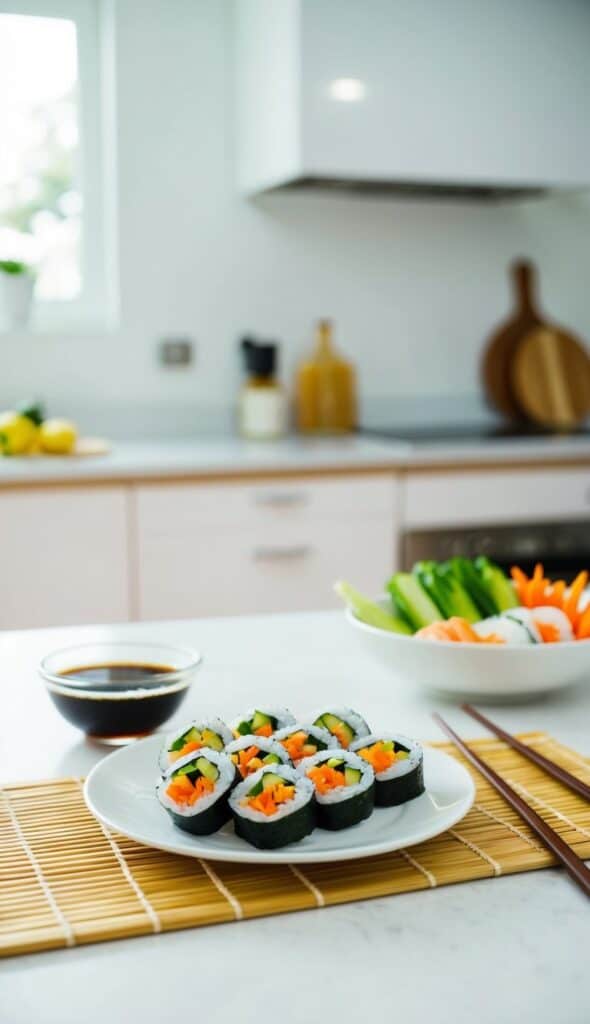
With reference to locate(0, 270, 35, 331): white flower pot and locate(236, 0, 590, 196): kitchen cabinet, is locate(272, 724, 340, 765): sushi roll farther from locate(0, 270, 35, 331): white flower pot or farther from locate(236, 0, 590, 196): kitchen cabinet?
locate(0, 270, 35, 331): white flower pot

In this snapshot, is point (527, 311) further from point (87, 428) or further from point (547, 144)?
point (87, 428)

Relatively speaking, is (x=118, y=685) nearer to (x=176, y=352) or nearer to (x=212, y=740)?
(x=212, y=740)

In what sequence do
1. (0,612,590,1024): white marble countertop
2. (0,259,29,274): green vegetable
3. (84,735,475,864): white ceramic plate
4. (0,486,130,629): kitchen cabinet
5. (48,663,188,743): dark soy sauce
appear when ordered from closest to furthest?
(0,612,590,1024): white marble countertop
(84,735,475,864): white ceramic plate
(48,663,188,743): dark soy sauce
(0,486,130,629): kitchen cabinet
(0,259,29,274): green vegetable

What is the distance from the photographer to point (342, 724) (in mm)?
869

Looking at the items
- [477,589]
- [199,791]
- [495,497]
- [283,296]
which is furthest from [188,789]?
[283,296]

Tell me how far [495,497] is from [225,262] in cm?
105

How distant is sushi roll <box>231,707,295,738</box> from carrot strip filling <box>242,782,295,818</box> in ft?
0.35

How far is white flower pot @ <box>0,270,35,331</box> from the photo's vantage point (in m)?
3.12

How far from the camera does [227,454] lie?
2863mm

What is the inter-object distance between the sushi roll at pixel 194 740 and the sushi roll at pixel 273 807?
0.07 m

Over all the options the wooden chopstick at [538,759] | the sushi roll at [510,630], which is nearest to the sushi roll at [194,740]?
the wooden chopstick at [538,759]

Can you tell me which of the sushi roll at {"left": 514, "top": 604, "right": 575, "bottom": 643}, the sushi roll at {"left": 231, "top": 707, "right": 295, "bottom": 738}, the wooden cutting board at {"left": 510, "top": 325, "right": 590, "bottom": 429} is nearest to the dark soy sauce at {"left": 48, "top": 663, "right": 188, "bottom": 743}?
the sushi roll at {"left": 231, "top": 707, "right": 295, "bottom": 738}

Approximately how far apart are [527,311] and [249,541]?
1411mm

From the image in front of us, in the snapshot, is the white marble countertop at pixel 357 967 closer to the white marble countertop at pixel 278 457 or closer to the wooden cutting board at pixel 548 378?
the white marble countertop at pixel 278 457
